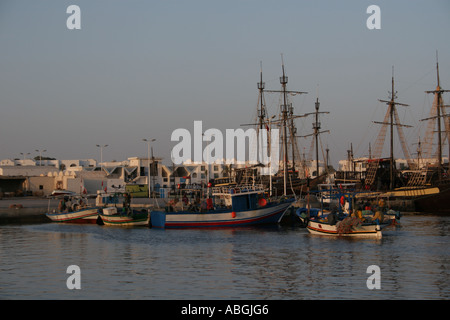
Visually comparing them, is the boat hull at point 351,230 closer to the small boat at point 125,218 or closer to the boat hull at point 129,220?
the boat hull at point 129,220

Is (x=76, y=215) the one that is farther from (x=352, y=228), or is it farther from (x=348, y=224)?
(x=352, y=228)

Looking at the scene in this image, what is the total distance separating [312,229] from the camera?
145 ft

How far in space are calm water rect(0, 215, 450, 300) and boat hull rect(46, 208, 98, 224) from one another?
13083 millimetres

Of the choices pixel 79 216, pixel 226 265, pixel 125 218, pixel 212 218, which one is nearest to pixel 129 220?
pixel 125 218

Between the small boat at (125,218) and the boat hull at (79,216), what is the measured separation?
2.95 metres

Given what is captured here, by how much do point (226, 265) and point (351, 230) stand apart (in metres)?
14.3

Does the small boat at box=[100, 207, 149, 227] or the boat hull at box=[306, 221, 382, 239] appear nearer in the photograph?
the boat hull at box=[306, 221, 382, 239]

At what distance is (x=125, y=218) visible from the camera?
55.3 metres

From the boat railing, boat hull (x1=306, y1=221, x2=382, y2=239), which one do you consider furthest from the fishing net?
the boat railing

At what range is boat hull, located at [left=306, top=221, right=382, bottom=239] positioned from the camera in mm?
40438

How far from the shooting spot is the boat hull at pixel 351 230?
40.4 m

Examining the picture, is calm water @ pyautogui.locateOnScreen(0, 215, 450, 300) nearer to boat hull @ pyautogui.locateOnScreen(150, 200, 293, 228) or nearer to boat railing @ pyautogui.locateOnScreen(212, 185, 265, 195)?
boat hull @ pyautogui.locateOnScreen(150, 200, 293, 228)

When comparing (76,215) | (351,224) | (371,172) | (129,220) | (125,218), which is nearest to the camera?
(351,224)

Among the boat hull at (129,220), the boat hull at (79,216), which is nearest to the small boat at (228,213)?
the boat hull at (129,220)
